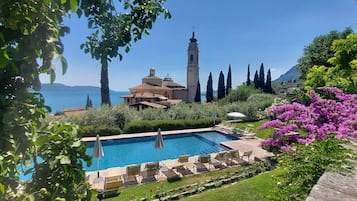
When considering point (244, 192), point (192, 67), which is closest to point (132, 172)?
point (244, 192)

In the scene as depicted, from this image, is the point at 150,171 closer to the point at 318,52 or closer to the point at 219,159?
the point at 219,159

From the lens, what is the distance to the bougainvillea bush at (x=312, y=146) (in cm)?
313

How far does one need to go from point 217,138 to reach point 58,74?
20.8 meters

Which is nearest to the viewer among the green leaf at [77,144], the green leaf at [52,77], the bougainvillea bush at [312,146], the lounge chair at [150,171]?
the green leaf at [52,77]

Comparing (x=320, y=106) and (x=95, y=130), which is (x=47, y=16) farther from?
(x=95, y=130)

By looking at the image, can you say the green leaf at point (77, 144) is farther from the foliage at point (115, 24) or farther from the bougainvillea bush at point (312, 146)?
the bougainvillea bush at point (312, 146)

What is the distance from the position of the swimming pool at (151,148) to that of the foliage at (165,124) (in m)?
1.77

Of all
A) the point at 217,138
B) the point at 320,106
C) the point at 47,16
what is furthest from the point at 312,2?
the point at 47,16

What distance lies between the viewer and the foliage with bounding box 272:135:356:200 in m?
3.02

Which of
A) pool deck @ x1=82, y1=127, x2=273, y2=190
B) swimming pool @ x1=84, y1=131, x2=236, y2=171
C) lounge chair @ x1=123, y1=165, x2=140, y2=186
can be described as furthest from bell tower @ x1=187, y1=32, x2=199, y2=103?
lounge chair @ x1=123, y1=165, x2=140, y2=186

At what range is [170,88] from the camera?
175ft

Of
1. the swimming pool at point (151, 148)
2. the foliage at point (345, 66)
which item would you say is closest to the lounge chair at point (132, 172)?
the swimming pool at point (151, 148)

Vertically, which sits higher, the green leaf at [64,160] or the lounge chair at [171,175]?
the green leaf at [64,160]

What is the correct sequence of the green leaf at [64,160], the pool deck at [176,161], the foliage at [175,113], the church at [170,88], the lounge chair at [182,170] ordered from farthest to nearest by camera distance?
the church at [170,88] → the foliage at [175,113] → the lounge chair at [182,170] → the pool deck at [176,161] → the green leaf at [64,160]
